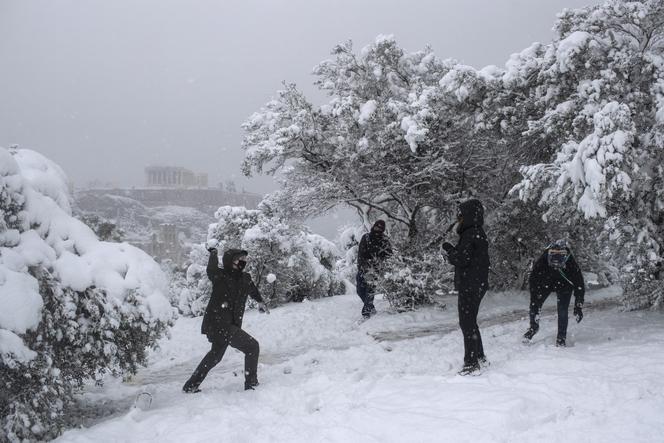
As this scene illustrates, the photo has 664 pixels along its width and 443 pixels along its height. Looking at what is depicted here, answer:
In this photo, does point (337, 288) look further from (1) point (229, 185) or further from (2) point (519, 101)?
(1) point (229, 185)

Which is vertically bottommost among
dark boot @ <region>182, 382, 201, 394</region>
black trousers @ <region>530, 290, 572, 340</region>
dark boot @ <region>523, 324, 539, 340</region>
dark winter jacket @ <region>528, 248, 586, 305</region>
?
dark boot @ <region>182, 382, 201, 394</region>

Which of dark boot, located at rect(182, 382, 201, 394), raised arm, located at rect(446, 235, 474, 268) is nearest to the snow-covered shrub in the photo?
raised arm, located at rect(446, 235, 474, 268)

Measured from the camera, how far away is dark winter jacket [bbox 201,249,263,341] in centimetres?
559

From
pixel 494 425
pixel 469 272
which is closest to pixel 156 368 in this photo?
pixel 469 272

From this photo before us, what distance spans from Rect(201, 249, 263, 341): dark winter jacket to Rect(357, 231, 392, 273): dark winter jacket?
14.2 ft

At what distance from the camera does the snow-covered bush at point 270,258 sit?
14680 millimetres

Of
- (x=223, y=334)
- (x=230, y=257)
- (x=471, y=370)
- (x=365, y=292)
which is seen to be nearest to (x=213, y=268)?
(x=230, y=257)

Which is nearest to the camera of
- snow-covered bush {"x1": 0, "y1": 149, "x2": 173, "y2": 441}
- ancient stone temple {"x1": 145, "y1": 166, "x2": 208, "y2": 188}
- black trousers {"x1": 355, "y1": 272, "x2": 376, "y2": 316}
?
snow-covered bush {"x1": 0, "y1": 149, "x2": 173, "y2": 441}

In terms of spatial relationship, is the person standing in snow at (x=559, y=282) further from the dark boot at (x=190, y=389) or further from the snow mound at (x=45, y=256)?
the snow mound at (x=45, y=256)

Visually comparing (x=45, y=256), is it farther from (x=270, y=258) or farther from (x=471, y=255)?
(x=270, y=258)

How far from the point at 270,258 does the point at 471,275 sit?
10114mm

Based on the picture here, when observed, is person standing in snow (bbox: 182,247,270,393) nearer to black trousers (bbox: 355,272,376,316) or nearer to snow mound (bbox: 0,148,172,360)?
snow mound (bbox: 0,148,172,360)

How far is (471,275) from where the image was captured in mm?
5305

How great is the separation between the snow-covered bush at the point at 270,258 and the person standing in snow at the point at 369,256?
410 cm
